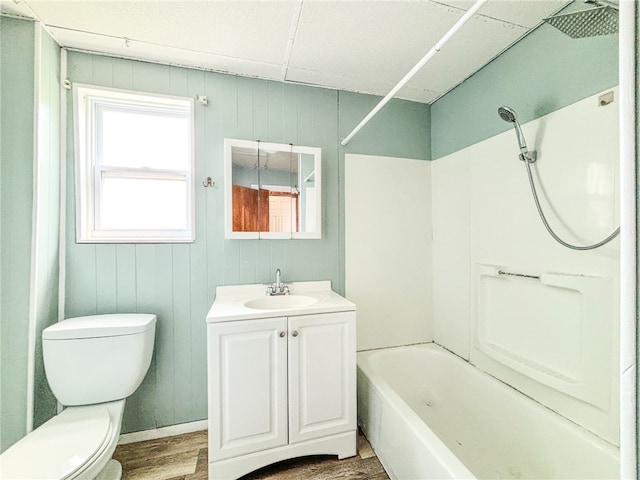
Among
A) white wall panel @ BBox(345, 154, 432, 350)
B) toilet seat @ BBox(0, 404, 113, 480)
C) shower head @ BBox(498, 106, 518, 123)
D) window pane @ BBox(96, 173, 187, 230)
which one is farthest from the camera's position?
white wall panel @ BBox(345, 154, 432, 350)

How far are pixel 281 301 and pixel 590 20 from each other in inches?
71.4

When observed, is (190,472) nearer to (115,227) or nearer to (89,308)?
(89,308)

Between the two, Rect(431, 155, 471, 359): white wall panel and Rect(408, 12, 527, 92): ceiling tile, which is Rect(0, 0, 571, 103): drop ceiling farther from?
Rect(431, 155, 471, 359): white wall panel

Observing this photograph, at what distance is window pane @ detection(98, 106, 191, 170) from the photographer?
1.67 metres

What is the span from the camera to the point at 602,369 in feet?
3.68

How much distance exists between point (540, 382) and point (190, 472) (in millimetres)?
1854

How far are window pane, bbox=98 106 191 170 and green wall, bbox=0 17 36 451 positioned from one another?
0.35 m

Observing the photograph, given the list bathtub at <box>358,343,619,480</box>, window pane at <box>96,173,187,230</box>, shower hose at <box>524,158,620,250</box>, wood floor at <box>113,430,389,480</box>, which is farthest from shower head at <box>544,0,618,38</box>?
wood floor at <box>113,430,389,480</box>

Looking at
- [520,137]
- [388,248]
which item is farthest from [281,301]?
[520,137]

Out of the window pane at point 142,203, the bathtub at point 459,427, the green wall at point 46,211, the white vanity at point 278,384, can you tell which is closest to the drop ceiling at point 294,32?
the green wall at point 46,211

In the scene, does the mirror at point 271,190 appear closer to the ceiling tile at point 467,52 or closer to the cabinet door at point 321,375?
the cabinet door at point 321,375

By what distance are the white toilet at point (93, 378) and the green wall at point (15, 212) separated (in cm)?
15

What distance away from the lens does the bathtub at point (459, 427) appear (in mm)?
1105

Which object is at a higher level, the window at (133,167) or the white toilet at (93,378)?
the window at (133,167)
